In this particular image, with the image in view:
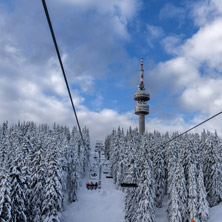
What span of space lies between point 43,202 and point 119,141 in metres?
46.5

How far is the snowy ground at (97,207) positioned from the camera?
52.3 m

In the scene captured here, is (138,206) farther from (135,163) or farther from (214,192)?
(214,192)

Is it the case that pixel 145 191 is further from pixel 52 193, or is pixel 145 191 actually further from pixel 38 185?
pixel 38 185

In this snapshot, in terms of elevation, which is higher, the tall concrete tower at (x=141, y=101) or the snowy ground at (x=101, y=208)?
the tall concrete tower at (x=141, y=101)

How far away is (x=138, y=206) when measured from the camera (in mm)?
40719

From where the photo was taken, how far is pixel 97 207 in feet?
189

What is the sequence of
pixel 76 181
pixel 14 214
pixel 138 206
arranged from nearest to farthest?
pixel 14 214, pixel 138 206, pixel 76 181

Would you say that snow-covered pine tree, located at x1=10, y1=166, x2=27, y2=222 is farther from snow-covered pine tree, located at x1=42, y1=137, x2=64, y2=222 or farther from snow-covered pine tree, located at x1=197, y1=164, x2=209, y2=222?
snow-covered pine tree, located at x1=197, y1=164, x2=209, y2=222

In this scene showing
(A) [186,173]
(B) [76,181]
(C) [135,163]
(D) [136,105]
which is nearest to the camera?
(C) [135,163]

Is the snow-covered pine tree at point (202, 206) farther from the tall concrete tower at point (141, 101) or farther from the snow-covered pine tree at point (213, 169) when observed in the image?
the tall concrete tower at point (141, 101)

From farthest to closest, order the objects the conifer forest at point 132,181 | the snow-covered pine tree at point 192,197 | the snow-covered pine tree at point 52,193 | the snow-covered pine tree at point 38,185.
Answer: the snow-covered pine tree at point 192,197
the snow-covered pine tree at point 38,185
the snow-covered pine tree at point 52,193
the conifer forest at point 132,181

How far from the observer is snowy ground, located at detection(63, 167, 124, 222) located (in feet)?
172

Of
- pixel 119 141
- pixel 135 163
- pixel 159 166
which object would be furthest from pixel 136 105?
pixel 135 163

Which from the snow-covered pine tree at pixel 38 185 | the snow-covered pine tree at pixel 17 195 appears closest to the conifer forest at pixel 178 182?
the snow-covered pine tree at pixel 38 185
